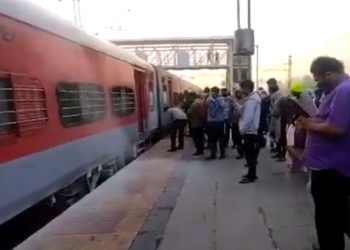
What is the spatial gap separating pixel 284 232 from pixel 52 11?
4.14m

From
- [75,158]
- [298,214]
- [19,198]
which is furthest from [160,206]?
[19,198]

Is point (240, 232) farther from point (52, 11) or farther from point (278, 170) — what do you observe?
point (278, 170)

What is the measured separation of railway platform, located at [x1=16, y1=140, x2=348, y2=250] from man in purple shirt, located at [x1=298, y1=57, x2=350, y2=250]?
46.0 inches

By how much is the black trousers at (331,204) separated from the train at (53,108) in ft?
9.16

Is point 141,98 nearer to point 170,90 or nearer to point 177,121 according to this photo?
point 177,121

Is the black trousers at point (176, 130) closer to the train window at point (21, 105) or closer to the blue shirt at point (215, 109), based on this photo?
the blue shirt at point (215, 109)

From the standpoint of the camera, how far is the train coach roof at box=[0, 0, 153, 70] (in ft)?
18.9

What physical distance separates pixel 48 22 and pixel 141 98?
863cm

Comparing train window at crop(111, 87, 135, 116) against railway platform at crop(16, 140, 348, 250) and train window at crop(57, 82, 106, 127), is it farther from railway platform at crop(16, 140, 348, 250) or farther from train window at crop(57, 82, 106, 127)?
railway platform at crop(16, 140, 348, 250)

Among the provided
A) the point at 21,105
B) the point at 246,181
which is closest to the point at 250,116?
the point at 246,181

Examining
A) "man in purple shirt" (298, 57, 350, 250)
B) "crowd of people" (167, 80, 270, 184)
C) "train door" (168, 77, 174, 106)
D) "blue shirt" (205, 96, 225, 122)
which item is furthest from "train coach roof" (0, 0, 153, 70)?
"train door" (168, 77, 174, 106)

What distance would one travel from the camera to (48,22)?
7.01m

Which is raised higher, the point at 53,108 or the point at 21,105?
the point at 21,105

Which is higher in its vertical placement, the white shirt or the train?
the train
